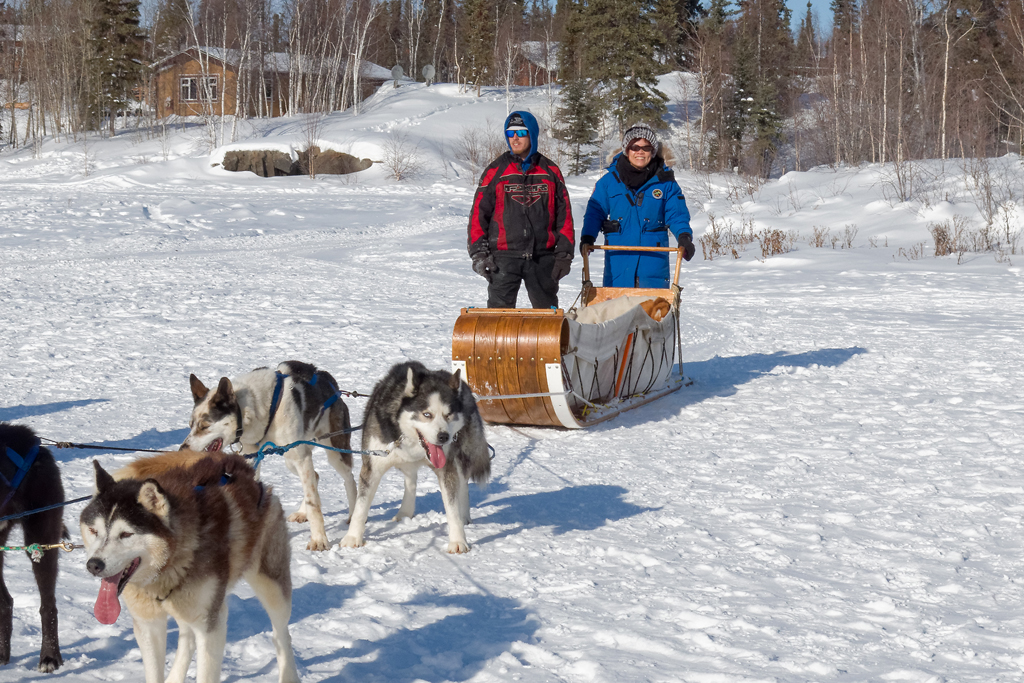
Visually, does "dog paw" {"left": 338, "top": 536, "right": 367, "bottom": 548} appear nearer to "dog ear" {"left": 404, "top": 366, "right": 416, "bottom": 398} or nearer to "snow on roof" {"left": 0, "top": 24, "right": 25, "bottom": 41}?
"dog ear" {"left": 404, "top": 366, "right": 416, "bottom": 398}

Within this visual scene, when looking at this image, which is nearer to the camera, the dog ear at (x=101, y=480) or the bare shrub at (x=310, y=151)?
Answer: the dog ear at (x=101, y=480)

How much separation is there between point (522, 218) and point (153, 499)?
366cm

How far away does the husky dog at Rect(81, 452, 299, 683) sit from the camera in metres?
1.96

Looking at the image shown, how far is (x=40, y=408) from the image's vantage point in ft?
18.0

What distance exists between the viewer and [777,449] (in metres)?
4.97

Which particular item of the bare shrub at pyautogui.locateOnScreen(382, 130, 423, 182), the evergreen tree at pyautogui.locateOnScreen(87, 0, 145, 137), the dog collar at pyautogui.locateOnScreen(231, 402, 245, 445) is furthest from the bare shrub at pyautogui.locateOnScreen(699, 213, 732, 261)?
the evergreen tree at pyautogui.locateOnScreen(87, 0, 145, 137)

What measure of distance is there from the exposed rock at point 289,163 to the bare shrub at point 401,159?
720 mm

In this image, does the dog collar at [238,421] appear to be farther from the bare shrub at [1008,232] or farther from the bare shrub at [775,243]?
the bare shrub at [1008,232]

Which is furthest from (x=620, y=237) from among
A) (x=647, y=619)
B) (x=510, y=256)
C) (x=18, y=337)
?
(x=18, y=337)

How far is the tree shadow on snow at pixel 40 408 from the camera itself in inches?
209

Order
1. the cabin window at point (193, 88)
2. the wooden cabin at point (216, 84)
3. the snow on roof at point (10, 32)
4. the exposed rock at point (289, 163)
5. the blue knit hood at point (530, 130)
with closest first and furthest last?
the blue knit hood at point (530, 130) < the exposed rock at point (289, 163) < the snow on roof at point (10, 32) < the wooden cabin at point (216, 84) < the cabin window at point (193, 88)

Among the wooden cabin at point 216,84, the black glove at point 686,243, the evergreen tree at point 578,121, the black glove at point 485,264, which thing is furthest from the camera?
the wooden cabin at point 216,84

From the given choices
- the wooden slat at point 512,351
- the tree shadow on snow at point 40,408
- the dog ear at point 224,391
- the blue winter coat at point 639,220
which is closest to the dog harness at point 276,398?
the dog ear at point 224,391

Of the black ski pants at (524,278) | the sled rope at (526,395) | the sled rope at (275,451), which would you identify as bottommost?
the sled rope at (526,395)
